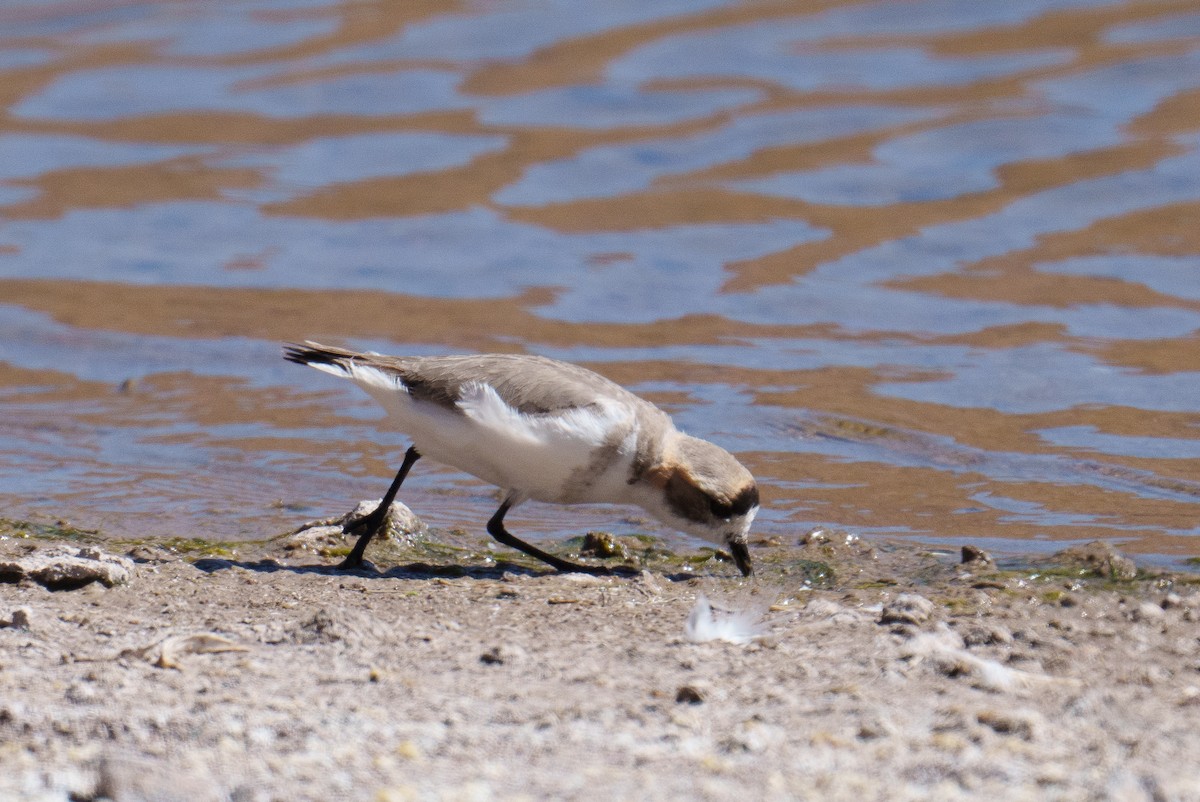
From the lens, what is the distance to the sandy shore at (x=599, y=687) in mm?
3842

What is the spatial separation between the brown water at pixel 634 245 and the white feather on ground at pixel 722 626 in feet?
6.58

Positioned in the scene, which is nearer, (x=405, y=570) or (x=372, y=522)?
(x=405, y=570)

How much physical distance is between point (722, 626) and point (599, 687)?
787mm

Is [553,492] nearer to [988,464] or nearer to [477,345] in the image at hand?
[988,464]

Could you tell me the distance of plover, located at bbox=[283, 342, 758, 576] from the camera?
6.19 meters

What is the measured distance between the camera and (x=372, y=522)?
6629 millimetres

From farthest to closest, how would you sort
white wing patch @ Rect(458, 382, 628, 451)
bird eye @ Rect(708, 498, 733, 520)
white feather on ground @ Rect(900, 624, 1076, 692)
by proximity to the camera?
bird eye @ Rect(708, 498, 733, 520) < white wing patch @ Rect(458, 382, 628, 451) < white feather on ground @ Rect(900, 624, 1076, 692)

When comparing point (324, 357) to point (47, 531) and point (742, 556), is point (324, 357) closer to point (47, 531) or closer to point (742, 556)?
point (47, 531)

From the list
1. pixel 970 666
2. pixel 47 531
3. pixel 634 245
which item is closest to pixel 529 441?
pixel 970 666

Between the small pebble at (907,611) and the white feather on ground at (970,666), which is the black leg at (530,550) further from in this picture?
the white feather on ground at (970,666)

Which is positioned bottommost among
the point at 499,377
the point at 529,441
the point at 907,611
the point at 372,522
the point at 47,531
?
the point at 47,531

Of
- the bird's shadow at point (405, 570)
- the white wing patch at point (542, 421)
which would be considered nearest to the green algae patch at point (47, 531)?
the bird's shadow at point (405, 570)

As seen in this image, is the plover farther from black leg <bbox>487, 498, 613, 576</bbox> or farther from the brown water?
the brown water

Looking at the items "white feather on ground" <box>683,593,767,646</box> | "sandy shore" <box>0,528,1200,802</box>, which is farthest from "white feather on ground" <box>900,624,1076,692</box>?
"white feather on ground" <box>683,593,767,646</box>
